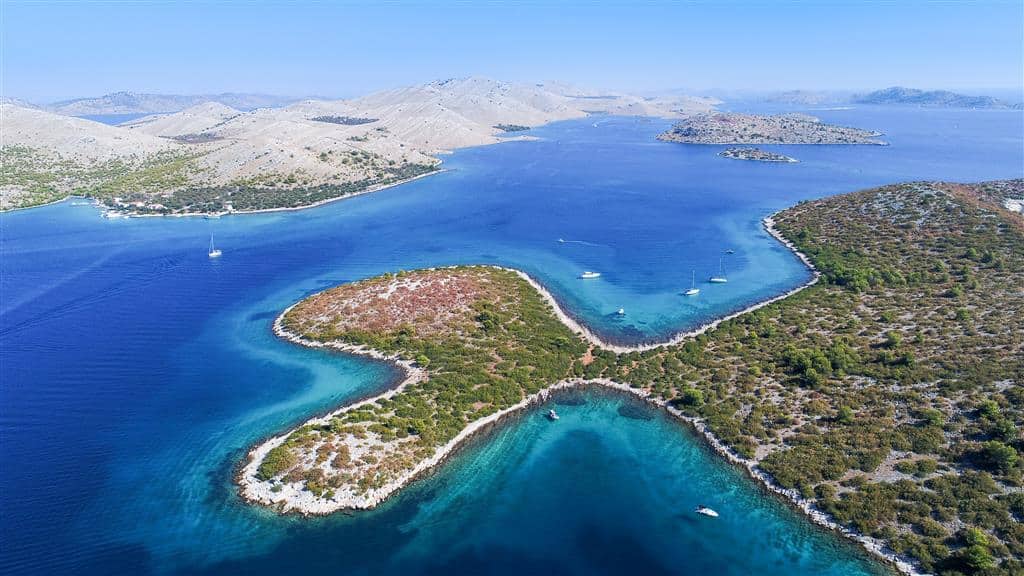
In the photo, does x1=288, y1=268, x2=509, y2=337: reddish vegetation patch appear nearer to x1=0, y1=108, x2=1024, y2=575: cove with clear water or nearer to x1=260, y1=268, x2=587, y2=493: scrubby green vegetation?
x1=260, y1=268, x2=587, y2=493: scrubby green vegetation

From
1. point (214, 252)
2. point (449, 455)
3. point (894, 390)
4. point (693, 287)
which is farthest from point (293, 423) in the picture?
point (214, 252)

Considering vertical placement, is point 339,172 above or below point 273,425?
above

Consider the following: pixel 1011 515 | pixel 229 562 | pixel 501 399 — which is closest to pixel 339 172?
pixel 501 399

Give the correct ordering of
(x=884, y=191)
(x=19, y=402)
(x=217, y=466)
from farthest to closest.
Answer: (x=884, y=191) → (x=19, y=402) → (x=217, y=466)

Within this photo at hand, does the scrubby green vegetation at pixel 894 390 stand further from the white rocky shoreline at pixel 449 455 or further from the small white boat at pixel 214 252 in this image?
the small white boat at pixel 214 252

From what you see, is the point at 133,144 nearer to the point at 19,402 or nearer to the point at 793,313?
the point at 19,402

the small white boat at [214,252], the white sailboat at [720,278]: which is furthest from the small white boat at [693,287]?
the small white boat at [214,252]

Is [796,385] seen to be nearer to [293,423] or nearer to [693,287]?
[693,287]
